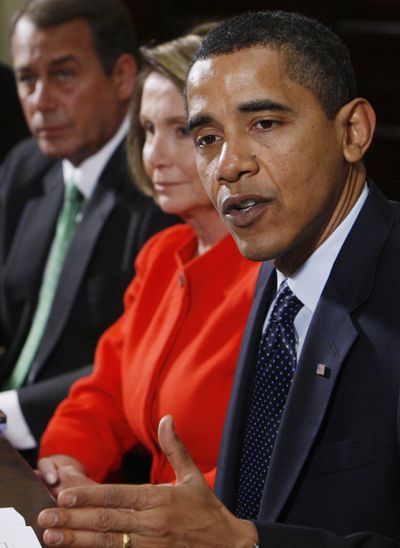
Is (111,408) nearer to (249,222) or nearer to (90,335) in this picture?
(90,335)

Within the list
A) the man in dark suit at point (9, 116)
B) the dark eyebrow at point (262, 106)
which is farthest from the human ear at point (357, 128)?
the man in dark suit at point (9, 116)

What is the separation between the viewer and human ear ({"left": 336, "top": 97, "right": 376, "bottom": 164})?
157 centimetres

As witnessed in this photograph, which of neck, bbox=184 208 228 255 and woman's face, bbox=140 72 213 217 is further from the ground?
woman's face, bbox=140 72 213 217

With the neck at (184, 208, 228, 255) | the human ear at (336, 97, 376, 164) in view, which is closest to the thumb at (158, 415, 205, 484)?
the human ear at (336, 97, 376, 164)

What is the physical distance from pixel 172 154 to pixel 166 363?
18.2 inches

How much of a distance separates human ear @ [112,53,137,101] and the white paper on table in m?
1.80

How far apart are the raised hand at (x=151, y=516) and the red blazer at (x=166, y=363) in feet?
1.94

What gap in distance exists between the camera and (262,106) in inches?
59.3

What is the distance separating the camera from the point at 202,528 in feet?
4.30

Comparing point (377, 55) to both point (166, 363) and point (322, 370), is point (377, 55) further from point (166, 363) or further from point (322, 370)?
point (322, 370)

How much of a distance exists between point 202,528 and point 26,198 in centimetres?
217

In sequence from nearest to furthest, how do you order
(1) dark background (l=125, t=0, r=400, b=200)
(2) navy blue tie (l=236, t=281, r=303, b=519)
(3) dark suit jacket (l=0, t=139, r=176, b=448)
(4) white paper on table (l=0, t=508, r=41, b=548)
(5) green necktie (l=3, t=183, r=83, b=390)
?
1. (4) white paper on table (l=0, t=508, r=41, b=548)
2. (2) navy blue tie (l=236, t=281, r=303, b=519)
3. (3) dark suit jacket (l=0, t=139, r=176, b=448)
4. (5) green necktie (l=3, t=183, r=83, b=390)
5. (1) dark background (l=125, t=0, r=400, b=200)

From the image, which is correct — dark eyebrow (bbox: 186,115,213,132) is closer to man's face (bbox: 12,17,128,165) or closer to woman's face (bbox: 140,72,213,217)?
woman's face (bbox: 140,72,213,217)

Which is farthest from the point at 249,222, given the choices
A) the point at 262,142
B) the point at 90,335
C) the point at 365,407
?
the point at 90,335
